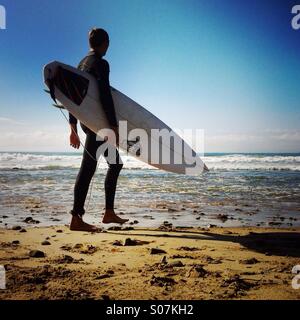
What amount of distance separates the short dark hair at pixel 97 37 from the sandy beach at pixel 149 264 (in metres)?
2.22

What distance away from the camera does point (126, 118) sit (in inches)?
187

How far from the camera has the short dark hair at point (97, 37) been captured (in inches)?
152

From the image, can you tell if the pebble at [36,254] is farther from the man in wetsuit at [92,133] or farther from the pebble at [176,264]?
the pebble at [176,264]

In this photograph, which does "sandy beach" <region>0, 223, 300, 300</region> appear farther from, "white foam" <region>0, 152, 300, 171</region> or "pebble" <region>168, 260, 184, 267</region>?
"white foam" <region>0, 152, 300, 171</region>

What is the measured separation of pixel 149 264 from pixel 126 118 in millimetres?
2612

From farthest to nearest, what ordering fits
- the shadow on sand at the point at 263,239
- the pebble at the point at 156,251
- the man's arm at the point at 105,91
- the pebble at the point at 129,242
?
the man's arm at the point at 105,91
the pebble at the point at 129,242
the shadow on sand at the point at 263,239
the pebble at the point at 156,251

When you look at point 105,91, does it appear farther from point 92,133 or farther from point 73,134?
point 73,134

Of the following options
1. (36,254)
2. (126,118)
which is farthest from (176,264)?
(126,118)

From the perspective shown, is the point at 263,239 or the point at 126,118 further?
the point at 126,118

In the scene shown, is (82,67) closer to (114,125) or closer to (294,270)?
(114,125)

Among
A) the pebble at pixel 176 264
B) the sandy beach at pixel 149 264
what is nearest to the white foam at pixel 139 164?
the sandy beach at pixel 149 264

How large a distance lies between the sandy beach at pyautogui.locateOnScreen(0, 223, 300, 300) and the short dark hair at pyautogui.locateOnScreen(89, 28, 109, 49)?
2222 mm

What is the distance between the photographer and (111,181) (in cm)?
412

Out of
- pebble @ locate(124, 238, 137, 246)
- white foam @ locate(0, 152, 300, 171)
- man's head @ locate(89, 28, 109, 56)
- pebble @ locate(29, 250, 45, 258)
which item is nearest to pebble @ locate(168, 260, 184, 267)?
pebble @ locate(124, 238, 137, 246)
